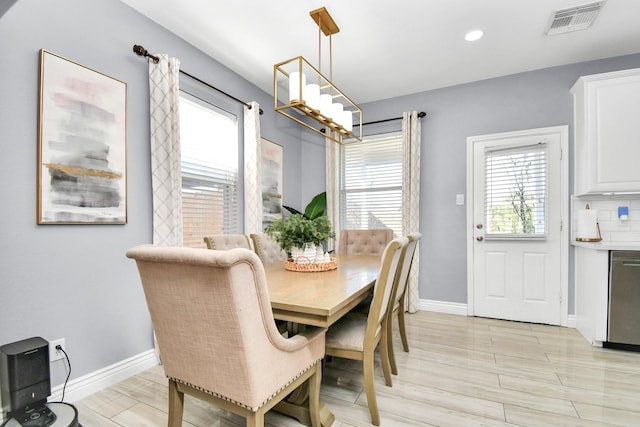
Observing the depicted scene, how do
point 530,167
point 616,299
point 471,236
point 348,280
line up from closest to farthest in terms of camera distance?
point 348,280 → point 616,299 → point 530,167 → point 471,236

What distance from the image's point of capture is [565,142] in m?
3.15

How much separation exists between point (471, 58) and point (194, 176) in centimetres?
292

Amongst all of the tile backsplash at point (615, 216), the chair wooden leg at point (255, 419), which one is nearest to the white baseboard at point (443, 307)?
the tile backsplash at point (615, 216)

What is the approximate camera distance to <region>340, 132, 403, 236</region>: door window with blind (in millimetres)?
3971

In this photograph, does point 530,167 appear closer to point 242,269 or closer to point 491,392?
point 491,392

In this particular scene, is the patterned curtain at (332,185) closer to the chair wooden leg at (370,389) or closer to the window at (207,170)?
the window at (207,170)

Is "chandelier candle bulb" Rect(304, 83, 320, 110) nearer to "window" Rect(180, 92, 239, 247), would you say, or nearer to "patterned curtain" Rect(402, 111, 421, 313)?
"window" Rect(180, 92, 239, 247)

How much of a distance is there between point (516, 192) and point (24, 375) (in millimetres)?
4162

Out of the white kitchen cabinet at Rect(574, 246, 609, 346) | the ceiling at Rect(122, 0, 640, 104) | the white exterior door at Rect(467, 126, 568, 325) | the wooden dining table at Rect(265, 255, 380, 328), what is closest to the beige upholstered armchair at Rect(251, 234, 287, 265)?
the wooden dining table at Rect(265, 255, 380, 328)

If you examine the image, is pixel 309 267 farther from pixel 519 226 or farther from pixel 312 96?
pixel 519 226

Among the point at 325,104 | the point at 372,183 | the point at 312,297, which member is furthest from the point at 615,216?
the point at 312,297

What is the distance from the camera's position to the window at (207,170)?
2.74 meters

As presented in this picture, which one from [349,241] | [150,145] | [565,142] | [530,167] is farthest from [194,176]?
[565,142]

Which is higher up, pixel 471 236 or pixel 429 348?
pixel 471 236
